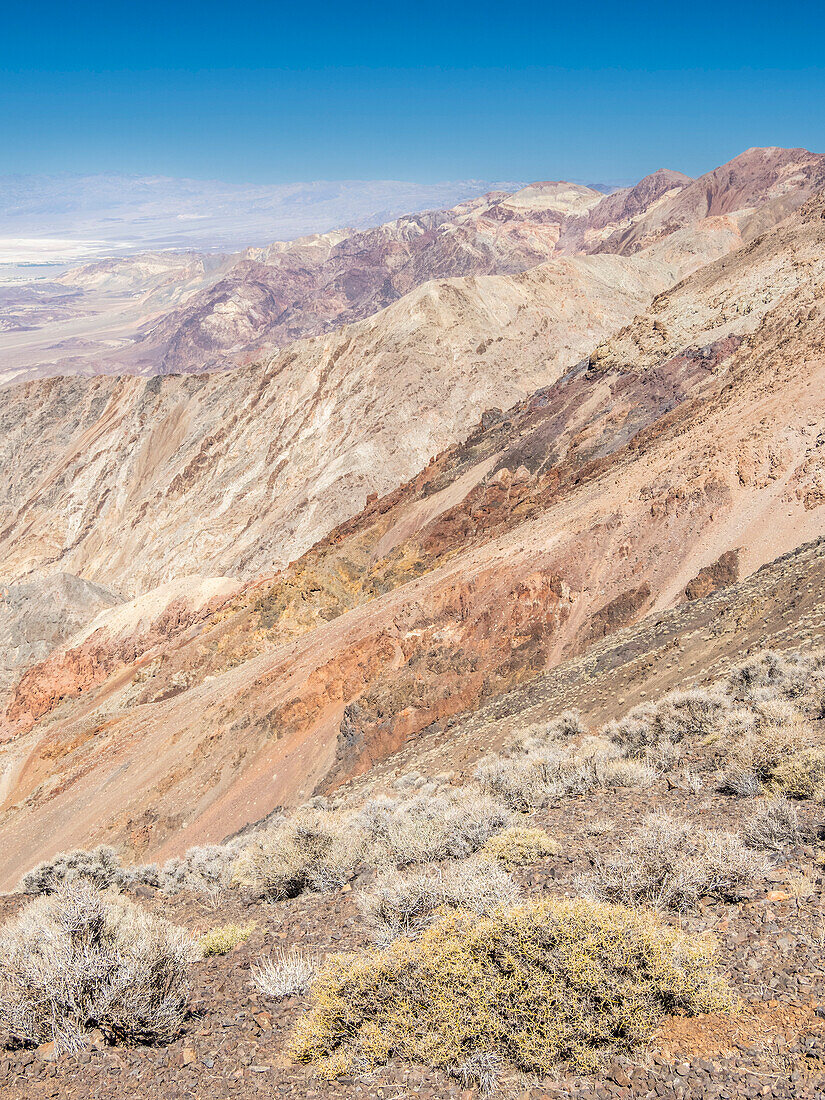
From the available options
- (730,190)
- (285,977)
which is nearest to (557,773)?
(285,977)

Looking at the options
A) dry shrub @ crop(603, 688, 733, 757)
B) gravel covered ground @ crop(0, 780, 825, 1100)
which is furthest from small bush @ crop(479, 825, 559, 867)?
dry shrub @ crop(603, 688, 733, 757)

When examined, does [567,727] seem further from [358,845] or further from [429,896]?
[429,896]

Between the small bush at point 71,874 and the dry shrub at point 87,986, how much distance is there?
198 inches

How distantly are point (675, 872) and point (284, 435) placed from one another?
4989cm

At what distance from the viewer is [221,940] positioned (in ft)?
21.9

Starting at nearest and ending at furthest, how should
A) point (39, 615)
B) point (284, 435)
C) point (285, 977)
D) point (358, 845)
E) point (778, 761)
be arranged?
point (285, 977) < point (778, 761) < point (358, 845) < point (39, 615) < point (284, 435)

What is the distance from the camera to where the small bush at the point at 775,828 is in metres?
6.08

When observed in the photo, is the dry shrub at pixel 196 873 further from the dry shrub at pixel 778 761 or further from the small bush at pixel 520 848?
the dry shrub at pixel 778 761

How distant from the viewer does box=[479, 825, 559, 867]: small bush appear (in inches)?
271

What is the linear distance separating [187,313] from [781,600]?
199 m

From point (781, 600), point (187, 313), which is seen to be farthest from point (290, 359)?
point (187, 313)

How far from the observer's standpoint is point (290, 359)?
58.3 m

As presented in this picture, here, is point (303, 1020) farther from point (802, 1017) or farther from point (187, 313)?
point (187, 313)

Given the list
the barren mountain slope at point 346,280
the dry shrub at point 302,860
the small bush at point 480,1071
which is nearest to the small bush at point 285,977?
A: the small bush at point 480,1071
